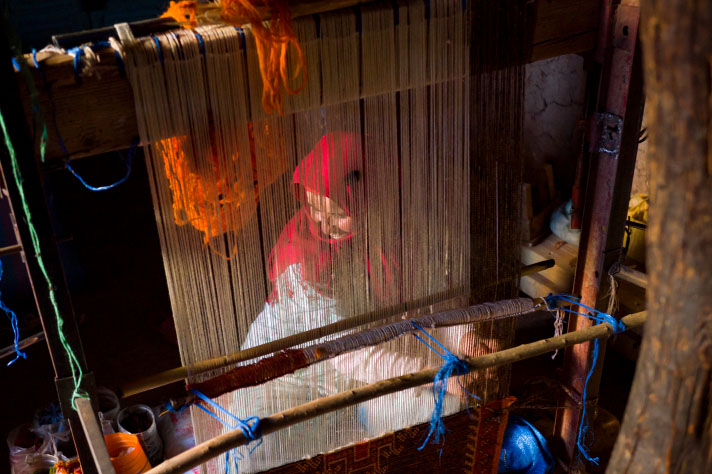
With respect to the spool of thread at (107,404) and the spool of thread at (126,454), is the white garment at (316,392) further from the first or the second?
the spool of thread at (107,404)

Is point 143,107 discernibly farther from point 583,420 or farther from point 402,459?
point 583,420

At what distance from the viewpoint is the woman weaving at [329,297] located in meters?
2.06

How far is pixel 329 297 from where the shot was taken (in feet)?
7.29

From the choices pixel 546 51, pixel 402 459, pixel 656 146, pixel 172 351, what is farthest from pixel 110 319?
pixel 656 146

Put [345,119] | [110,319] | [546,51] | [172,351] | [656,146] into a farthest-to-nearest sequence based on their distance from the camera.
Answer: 1. [110,319]
2. [172,351]
3. [546,51]
4. [345,119]
5. [656,146]

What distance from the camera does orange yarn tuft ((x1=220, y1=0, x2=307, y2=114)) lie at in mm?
1688

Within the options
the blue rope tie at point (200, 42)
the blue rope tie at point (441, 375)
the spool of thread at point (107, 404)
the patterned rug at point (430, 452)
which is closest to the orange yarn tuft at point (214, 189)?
the blue rope tie at point (200, 42)

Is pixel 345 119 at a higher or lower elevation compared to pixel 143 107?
lower

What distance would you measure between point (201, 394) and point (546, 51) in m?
1.50

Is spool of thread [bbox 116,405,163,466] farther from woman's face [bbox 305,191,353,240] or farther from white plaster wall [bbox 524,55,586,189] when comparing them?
white plaster wall [bbox 524,55,586,189]

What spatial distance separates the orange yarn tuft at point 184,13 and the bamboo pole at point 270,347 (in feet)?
3.10

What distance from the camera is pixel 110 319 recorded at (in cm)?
544

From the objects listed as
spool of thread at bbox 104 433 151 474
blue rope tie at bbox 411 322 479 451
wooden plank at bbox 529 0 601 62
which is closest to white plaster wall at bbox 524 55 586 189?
wooden plank at bbox 529 0 601 62

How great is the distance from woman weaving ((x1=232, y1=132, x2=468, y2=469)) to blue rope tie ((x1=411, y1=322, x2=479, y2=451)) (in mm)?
96
